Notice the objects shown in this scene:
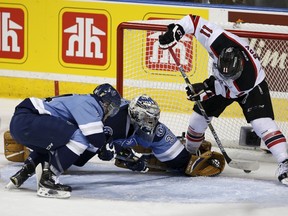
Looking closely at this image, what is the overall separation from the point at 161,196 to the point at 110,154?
0.37 m

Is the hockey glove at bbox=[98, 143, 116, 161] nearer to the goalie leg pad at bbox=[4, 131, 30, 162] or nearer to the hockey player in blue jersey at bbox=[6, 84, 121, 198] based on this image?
the hockey player in blue jersey at bbox=[6, 84, 121, 198]

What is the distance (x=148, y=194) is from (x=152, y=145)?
41 centimetres

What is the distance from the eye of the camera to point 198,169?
6.12m

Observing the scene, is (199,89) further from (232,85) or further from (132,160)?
(132,160)

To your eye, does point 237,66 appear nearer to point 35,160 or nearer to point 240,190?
point 240,190

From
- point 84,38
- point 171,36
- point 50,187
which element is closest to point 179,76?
point 84,38

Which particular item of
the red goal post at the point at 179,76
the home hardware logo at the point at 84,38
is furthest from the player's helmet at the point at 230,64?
the home hardware logo at the point at 84,38

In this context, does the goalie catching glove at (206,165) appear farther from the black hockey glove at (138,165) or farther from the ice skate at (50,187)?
the ice skate at (50,187)

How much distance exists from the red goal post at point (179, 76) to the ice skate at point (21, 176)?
4.75ft

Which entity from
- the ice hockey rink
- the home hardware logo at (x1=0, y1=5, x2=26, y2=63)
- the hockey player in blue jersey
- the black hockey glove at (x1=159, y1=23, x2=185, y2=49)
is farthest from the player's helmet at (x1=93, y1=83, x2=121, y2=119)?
the home hardware logo at (x1=0, y1=5, x2=26, y2=63)

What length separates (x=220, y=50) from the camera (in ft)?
20.2

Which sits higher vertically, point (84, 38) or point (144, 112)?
point (84, 38)

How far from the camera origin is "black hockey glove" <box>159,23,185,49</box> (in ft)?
20.2

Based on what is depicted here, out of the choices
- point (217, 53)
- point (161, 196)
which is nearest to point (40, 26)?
point (217, 53)
